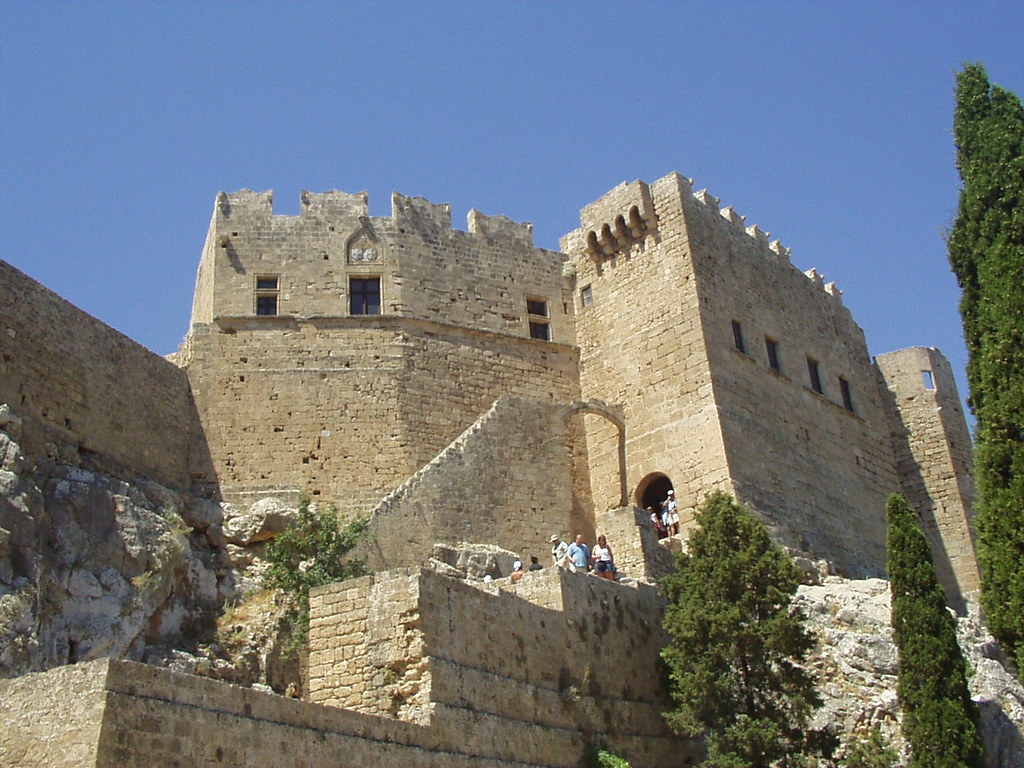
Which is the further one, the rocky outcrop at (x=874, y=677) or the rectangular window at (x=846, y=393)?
the rectangular window at (x=846, y=393)

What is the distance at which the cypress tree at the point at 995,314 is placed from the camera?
44.5 ft

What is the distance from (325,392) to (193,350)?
2.52 metres

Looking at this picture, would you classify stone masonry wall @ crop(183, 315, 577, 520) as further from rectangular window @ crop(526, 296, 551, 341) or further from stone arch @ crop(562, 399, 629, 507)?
stone arch @ crop(562, 399, 629, 507)

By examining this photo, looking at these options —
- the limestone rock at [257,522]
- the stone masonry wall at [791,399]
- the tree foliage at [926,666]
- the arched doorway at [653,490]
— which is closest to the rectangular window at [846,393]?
the stone masonry wall at [791,399]

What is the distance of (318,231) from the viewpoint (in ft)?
76.3

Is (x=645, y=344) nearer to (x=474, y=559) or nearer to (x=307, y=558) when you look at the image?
(x=474, y=559)

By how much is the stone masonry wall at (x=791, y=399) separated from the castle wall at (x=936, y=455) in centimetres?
55

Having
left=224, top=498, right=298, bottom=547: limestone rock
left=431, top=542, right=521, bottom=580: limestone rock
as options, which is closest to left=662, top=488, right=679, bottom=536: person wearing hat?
left=431, top=542, right=521, bottom=580: limestone rock

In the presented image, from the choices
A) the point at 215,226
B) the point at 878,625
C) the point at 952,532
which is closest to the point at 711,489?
the point at 878,625

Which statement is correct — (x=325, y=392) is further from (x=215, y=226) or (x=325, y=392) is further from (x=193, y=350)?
(x=215, y=226)

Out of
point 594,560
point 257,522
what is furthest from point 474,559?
point 257,522

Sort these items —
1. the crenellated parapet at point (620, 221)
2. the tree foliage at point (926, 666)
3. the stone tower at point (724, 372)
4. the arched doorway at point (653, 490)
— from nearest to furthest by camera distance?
the tree foliage at point (926, 666)
the stone tower at point (724, 372)
the arched doorway at point (653, 490)
the crenellated parapet at point (620, 221)

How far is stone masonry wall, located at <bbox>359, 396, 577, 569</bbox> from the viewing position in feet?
60.6

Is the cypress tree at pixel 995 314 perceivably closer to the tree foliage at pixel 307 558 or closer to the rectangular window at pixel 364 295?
the tree foliage at pixel 307 558
